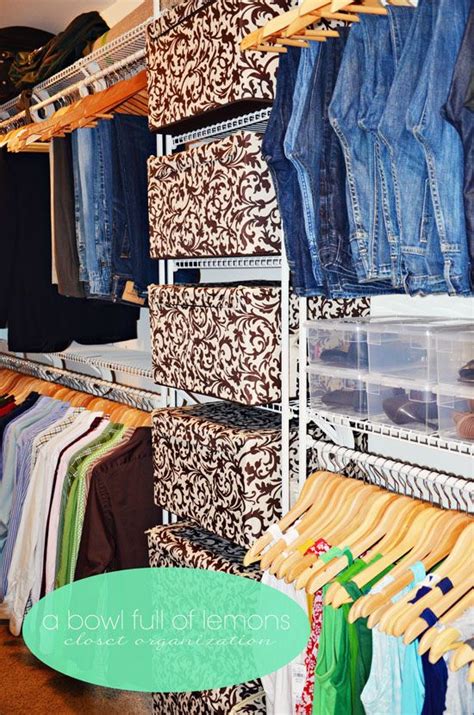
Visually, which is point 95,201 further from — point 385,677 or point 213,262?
point 385,677

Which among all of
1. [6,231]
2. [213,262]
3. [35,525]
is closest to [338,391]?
[213,262]

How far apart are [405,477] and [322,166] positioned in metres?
0.87

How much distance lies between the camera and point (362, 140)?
174 cm

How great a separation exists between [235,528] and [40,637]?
2.49 feet

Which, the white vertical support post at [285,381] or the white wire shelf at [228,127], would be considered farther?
the white wire shelf at [228,127]

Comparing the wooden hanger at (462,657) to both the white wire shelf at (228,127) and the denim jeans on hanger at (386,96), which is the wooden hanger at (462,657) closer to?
the denim jeans on hanger at (386,96)

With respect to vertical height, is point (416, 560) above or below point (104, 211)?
below

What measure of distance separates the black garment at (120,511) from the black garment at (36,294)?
0.77 m

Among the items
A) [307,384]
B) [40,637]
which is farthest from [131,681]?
[307,384]

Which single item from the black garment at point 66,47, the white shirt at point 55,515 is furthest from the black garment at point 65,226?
the white shirt at point 55,515

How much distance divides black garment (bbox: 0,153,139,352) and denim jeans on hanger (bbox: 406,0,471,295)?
6.82 feet

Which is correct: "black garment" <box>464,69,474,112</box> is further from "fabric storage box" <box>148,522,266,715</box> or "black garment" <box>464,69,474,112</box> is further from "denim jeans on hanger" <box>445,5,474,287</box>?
"fabric storage box" <box>148,522,266,715</box>

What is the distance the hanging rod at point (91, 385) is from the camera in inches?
124

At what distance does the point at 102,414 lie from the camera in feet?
10.2
